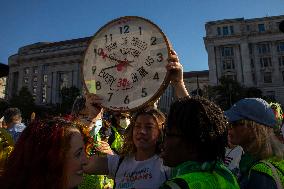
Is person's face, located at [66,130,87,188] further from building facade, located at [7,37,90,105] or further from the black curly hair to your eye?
building facade, located at [7,37,90,105]

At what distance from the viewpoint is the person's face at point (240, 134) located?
215 cm

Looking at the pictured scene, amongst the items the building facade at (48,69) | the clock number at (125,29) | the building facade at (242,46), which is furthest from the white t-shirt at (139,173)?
the building facade at (48,69)

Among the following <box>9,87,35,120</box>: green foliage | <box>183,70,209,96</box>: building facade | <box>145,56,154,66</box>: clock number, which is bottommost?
<box>145,56,154,66</box>: clock number

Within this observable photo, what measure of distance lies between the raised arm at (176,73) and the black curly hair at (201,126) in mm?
934

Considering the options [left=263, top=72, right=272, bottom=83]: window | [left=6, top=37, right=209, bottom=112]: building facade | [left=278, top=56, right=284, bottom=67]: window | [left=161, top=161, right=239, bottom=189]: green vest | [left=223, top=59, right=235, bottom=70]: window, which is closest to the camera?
[left=161, top=161, right=239, bottom=189]: green vest

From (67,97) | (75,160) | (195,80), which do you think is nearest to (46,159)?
(75,160)

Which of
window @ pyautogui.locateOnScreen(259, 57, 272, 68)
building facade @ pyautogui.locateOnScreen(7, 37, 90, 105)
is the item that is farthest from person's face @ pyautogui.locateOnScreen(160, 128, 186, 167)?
Result: building facade @ pyautogui.locateOnScreen(7, 37, 90, 105)

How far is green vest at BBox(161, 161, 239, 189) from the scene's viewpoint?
4.17 feet

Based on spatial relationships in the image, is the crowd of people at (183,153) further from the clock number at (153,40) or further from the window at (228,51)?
the window at (228,51)

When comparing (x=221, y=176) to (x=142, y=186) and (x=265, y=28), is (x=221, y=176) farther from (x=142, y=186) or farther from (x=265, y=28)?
(x=265, y=28)

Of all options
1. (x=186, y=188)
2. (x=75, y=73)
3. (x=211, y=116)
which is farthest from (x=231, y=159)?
(x=75, y=73)

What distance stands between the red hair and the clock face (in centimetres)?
97

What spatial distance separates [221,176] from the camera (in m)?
1.42

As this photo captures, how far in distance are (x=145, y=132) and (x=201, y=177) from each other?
1.33m
